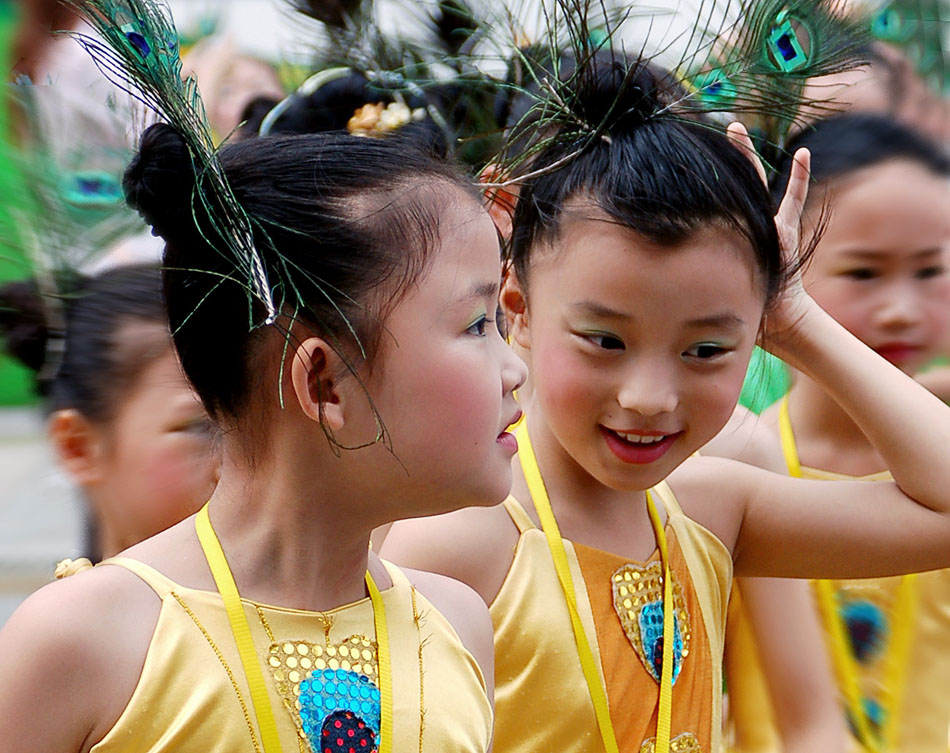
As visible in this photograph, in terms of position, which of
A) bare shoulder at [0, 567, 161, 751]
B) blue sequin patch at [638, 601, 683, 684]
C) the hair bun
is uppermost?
the hair bun

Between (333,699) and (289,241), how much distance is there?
1.71ft

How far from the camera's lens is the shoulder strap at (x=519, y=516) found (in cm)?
203

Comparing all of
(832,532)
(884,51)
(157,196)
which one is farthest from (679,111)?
(884,51)

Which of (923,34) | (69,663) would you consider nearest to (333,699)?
(69,663)

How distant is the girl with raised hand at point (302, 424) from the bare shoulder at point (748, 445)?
2.70 feet

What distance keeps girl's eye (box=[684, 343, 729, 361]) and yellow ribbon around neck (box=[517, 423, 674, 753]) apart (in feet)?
1.02

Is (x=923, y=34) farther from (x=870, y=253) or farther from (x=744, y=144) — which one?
(x=744, y=144)

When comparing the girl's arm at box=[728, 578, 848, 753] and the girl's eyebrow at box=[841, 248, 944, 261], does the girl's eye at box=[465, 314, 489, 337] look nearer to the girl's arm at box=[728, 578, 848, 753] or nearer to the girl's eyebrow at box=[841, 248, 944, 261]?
the girl's arm at box=[728, 578, 848, 753]

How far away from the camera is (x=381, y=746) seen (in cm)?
158

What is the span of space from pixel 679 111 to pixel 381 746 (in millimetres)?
1025

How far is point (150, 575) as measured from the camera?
154 centimetres

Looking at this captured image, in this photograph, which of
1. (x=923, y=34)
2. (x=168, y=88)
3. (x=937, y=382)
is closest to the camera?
(x=168, y=88)

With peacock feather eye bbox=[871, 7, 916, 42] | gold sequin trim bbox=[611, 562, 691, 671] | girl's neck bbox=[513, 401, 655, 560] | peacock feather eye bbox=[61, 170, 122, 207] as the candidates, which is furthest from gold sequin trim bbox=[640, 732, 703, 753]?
peacock feather eye bbox=[871, 7, 916, 42]

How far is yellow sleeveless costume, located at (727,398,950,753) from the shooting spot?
2633 millimetres
